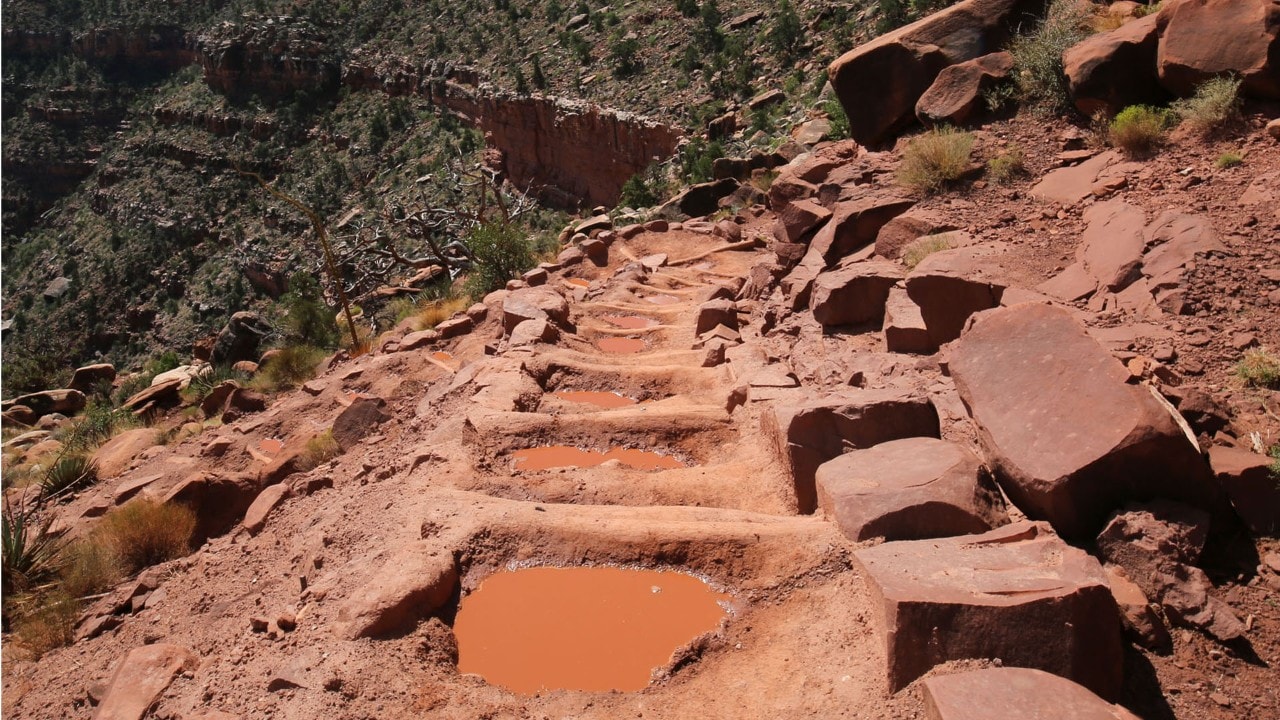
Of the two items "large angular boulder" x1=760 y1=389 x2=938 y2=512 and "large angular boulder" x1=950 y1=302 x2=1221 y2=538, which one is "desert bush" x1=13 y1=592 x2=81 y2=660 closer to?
"large angular boulder" x1=760 y1=389 x2=938 y2=512

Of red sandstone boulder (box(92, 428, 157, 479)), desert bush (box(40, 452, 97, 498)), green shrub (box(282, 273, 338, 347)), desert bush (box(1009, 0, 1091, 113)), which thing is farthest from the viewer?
green shrub (box(282, 273, 338, 347))

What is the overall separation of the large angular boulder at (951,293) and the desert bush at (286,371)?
10928 mm

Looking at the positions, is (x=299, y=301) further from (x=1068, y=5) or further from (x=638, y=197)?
(x=1068, y=5)

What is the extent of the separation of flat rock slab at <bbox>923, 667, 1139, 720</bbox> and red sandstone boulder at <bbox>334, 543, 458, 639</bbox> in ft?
9.97

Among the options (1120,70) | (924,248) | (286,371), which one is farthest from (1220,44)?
(286,371)

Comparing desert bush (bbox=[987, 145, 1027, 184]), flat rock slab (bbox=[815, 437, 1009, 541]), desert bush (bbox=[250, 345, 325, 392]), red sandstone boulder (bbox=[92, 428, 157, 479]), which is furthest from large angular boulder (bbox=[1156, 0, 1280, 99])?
red sandstone boulder (bbox=[92, 428, 157, 479])

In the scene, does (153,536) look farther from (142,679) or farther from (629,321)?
(629,321)

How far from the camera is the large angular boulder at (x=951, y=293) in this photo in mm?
7027

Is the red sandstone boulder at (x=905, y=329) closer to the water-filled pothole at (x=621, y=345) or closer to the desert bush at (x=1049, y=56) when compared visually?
Answer: the desert bush at (x=1049, y=56)

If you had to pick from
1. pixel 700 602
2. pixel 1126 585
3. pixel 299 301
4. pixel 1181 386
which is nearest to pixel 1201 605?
pixel 1126 585

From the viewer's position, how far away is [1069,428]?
4.65 m

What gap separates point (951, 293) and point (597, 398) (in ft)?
12.9

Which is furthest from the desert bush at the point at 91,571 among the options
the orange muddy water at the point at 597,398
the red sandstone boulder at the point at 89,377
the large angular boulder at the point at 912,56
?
the red sandstone boulder at the point at 89,377

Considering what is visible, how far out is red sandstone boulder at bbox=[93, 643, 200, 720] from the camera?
16.9 feet
